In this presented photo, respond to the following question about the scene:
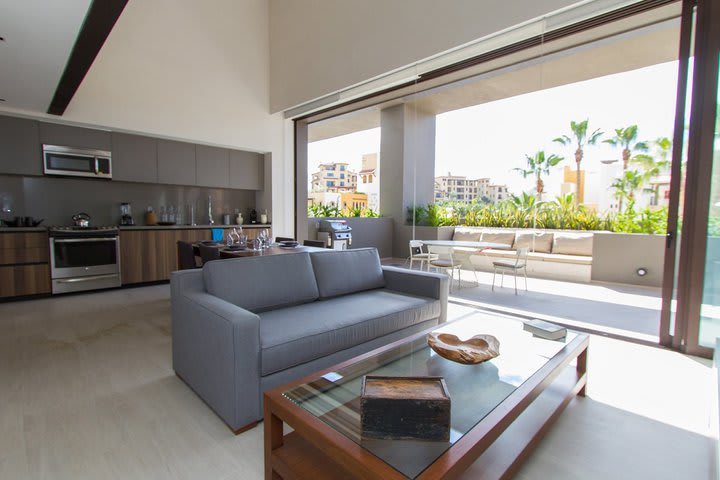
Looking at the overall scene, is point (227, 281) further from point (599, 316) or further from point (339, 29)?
point (339, 29)

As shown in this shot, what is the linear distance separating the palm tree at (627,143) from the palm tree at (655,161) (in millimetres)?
109

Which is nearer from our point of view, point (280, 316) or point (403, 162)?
point (280, 316)

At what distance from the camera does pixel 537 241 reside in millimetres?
6293

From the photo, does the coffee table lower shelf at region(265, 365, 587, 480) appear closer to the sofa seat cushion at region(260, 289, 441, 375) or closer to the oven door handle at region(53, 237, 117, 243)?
the sofa seat cushion at region(260, 289, 441, 375)

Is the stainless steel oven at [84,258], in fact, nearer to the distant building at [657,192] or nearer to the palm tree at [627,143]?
the palm tree at [627,143]

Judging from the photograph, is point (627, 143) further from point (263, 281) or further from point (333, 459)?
point (333, 459)

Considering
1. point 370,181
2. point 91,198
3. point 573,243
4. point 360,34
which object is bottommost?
point 573,243

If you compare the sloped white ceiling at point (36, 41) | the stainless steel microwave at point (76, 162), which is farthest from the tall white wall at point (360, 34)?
the sloped white ceiling at point (36, 41)

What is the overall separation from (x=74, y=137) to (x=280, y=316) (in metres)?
4.37

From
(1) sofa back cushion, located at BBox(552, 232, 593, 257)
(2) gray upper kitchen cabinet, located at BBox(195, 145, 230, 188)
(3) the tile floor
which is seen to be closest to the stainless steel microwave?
(2) gray upper kitchen cabinet, located at BBox(195, 145, 230, 188)

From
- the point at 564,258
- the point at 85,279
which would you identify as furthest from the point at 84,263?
the point at 564,258

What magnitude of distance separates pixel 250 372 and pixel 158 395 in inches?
32.7

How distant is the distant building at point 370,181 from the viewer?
862 cm

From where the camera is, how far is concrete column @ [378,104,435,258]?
26.2ft
